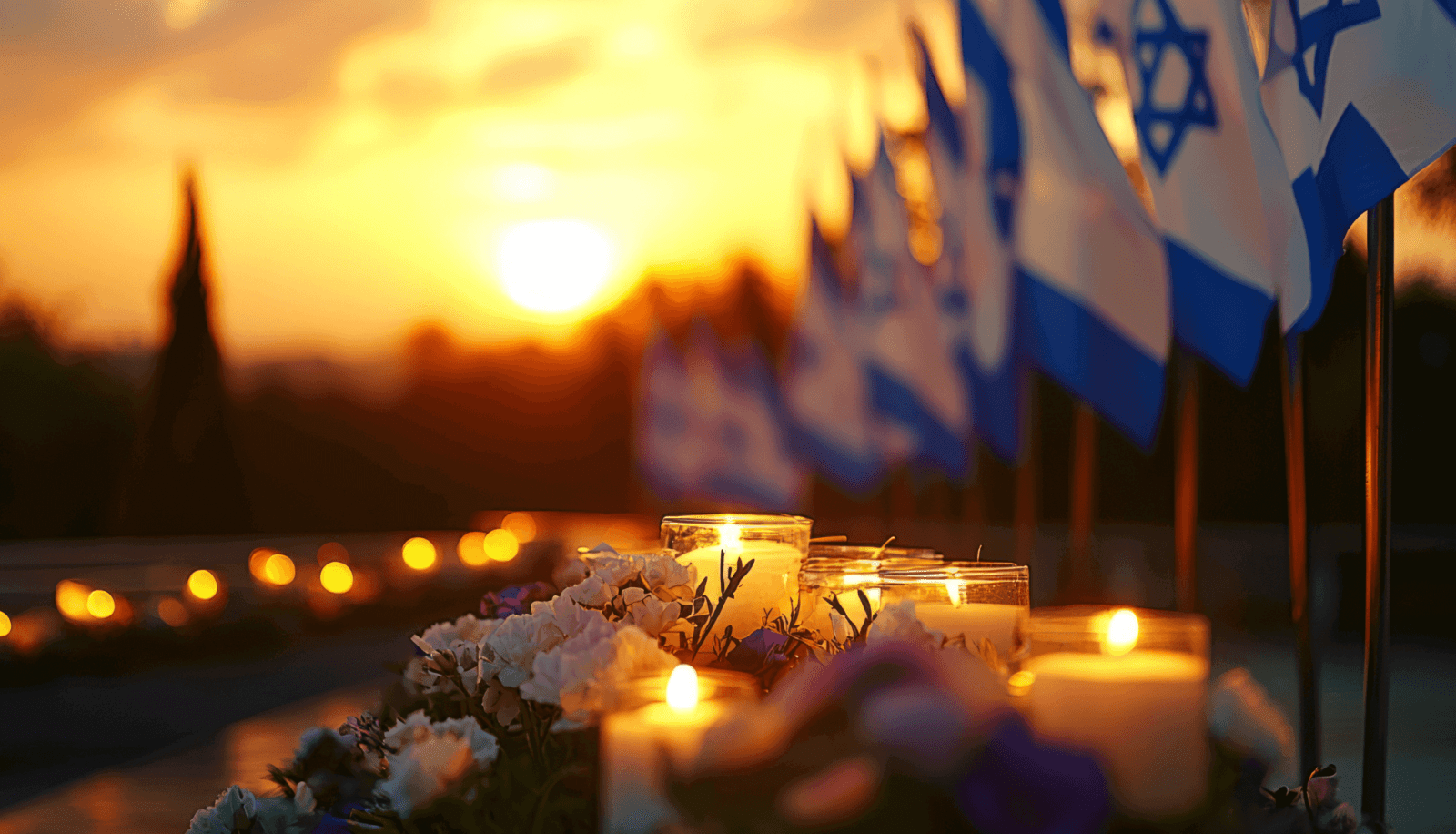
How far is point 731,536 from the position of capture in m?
2.09

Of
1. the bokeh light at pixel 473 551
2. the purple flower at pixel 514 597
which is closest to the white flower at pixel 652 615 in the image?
the purple flower at pixel 514 597

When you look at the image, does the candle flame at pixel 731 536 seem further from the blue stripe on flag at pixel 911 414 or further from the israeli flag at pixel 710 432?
the israeli flag at pixel 710 432

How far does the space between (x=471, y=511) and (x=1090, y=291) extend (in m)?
30.8

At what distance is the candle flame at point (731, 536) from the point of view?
81.6 inches

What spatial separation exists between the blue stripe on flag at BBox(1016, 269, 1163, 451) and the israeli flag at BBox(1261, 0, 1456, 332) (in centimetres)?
265

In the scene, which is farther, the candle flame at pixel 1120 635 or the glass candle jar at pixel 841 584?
the glass candle jar at pixel 841 584

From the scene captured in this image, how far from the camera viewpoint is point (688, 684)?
42.5 inches

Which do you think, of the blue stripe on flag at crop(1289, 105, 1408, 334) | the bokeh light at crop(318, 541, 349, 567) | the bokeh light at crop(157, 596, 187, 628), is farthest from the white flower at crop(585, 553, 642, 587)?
the bokeh light at crop(318, 541, 349, 567)

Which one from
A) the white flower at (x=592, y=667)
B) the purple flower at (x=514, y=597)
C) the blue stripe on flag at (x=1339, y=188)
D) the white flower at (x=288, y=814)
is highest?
the blue stripe on flag at (x=1339, y=188)

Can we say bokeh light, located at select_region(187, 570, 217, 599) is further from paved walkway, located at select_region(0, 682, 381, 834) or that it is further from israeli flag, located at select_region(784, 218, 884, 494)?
israeli flag, located at select_region(784, 218, 884, 494)

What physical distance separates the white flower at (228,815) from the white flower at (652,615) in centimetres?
64

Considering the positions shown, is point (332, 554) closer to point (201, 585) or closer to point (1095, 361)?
point (201, 585)

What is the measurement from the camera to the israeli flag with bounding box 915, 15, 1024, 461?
790cm

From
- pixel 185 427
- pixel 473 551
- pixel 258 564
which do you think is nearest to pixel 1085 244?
pixel 258 564
